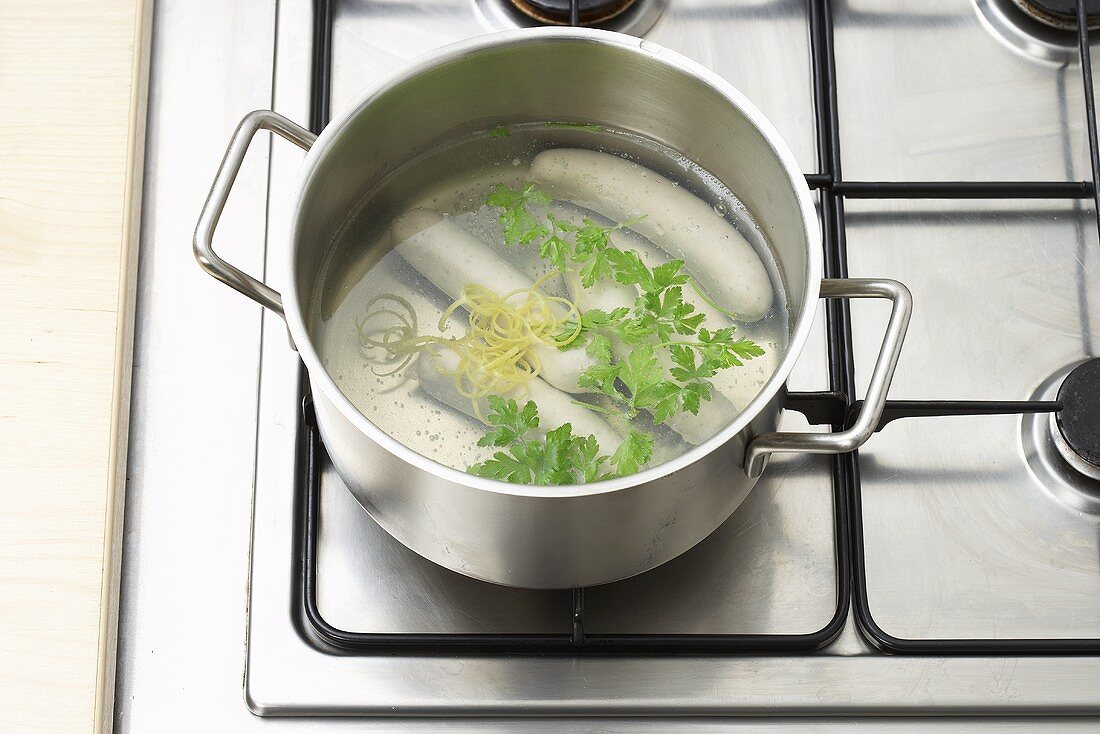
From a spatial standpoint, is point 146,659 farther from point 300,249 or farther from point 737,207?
point 737,207

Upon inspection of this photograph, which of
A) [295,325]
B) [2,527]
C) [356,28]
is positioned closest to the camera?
[295,325]

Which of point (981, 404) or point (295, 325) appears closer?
point (295, 325)

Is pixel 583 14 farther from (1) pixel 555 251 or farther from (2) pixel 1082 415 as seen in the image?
(2) pixel 1082 415

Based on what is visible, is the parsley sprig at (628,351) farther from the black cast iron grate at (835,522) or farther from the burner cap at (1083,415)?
the burner cap at (1083,415)

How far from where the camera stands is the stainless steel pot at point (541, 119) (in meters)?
0.53

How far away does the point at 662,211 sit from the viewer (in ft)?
2.43

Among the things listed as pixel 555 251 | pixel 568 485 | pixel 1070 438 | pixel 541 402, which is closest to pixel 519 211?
pixel 555 251

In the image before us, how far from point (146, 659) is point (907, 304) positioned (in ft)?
1.61

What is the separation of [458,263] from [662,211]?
0.14 metres

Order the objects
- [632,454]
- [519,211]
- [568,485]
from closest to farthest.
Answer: [568,485], [632,454], [519,211]

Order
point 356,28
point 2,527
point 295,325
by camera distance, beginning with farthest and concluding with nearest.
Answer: point 356,28 < point 2,527 < point 295,325

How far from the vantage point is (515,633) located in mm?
667

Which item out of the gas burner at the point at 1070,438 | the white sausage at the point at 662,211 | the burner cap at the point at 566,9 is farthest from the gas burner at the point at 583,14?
the gas burner at the point at 1070,438

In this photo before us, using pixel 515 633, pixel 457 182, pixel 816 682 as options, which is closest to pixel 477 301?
pixel 457 182
